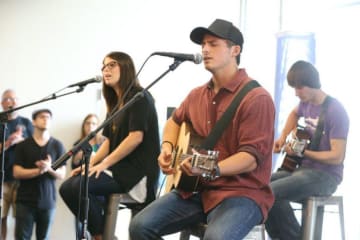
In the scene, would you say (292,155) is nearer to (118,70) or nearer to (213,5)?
(118,70)

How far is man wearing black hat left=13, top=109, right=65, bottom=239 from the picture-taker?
158 inches

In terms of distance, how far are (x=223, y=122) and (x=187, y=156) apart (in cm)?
23

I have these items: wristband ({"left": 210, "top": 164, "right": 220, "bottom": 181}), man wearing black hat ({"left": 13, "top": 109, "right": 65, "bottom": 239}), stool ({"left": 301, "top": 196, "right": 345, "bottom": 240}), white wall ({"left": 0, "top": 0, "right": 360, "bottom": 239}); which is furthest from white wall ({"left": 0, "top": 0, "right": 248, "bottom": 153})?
wristband ({"left": 210, "top": 164, "right": 220, "bottom": 181})

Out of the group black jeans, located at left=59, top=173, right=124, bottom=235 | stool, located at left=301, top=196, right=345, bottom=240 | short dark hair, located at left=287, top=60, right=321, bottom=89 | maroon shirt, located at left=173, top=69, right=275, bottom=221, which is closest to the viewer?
maroon shirt, located at left=173, top=69, right=275, bottom=221

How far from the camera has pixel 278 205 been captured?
10.1 ft

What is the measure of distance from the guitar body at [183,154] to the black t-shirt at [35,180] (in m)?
1.79

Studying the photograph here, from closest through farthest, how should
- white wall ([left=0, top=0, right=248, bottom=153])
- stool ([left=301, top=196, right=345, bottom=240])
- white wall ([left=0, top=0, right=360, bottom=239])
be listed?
1. stool ([left=301, top=196, right=345, bottom=240])
2. white wall ([left=0, top=0, right=360, bottom=239])
3. white wall ([left=0, top=0, right=248, bottom=153])

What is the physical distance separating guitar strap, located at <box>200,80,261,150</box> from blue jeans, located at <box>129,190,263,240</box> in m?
0.26

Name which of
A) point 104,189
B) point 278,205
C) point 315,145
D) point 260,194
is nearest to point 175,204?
point 260,194

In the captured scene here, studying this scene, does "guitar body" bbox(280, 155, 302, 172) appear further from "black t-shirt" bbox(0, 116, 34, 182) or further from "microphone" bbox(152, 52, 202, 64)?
"black t-shirt" bbox(0, 116, 34, 182)

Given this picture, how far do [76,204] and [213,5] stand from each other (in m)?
3.19

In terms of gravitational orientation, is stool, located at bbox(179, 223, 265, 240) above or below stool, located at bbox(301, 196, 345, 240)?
above

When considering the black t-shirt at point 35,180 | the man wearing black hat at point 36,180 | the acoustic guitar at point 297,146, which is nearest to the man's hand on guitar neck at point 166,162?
the acoustic guitar at point 297,146

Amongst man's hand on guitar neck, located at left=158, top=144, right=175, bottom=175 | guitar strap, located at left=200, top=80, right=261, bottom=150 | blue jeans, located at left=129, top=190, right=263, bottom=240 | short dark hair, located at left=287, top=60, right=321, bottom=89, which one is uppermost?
short dark hair, located at left=287, top=60, right=321, bottom=89
